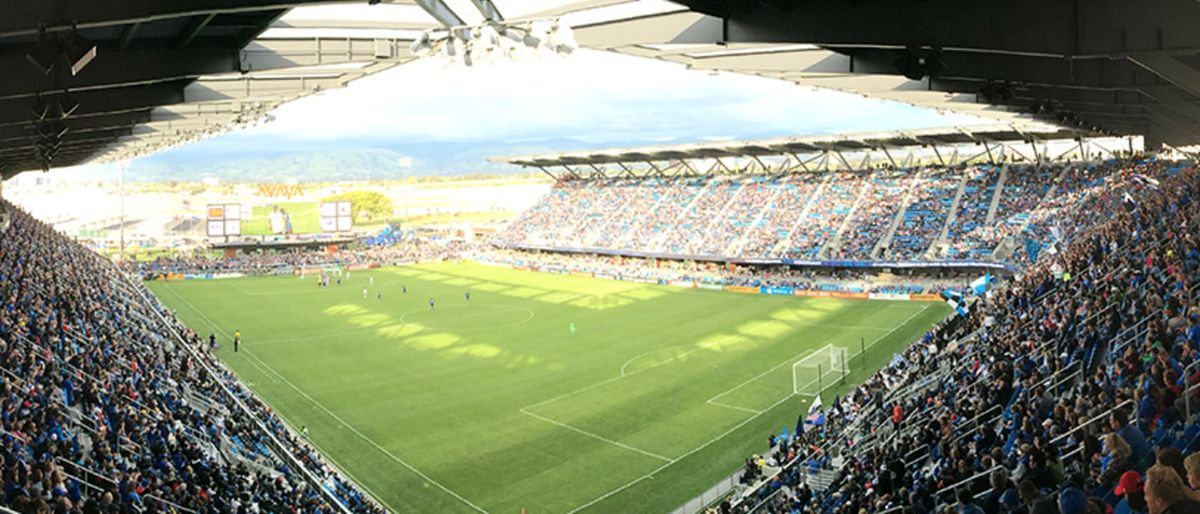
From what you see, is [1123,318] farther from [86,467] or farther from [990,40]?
[86,467]

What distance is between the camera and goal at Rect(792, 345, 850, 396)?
28578mm

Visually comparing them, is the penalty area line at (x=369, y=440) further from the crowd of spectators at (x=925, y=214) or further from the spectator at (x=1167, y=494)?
the crowd of spectators at (x=925, y=214)

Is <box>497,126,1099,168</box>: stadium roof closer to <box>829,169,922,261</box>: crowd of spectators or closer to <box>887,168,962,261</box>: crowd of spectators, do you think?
<box>829,169,922,261</box>: crowd of spectators

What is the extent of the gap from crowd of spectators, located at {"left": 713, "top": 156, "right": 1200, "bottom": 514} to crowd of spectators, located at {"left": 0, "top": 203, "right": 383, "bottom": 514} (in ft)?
33.0

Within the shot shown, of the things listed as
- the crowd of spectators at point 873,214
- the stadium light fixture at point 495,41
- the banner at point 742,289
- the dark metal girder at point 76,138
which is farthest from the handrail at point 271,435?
the crowd of spectators at point 873,214

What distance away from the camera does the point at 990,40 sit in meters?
9.02

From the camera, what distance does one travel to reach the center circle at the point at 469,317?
44.2 m

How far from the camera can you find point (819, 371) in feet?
96.3

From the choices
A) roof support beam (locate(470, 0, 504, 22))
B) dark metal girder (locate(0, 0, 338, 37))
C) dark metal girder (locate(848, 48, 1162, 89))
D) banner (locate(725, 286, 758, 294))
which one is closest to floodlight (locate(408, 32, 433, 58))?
roof support beam (locate(470, 0, 504, 22))

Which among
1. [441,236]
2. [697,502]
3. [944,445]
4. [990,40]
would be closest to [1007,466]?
[944,445]

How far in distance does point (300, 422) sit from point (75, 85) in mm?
18386

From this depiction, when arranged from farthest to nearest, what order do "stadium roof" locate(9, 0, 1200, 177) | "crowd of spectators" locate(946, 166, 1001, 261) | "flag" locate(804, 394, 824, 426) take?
"crowd of spectators" locate(946, 166, 1001, 261), "flag" locate(804, 394, 824, 426), "stadium roof" locate(9, 0, 1200, 177)

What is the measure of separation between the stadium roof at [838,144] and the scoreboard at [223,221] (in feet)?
91.7

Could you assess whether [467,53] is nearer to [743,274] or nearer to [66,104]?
[66,104]
